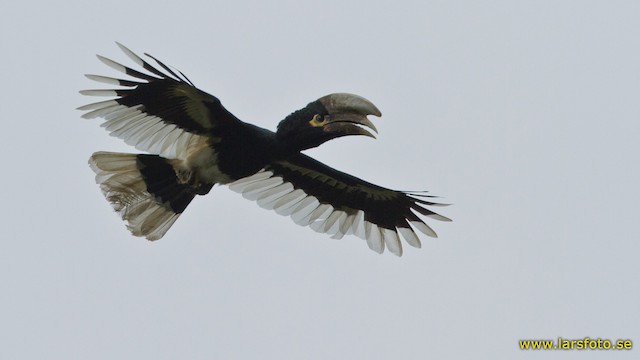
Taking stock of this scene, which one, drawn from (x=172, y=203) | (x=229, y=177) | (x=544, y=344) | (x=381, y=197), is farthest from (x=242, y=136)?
(x=544, y=344)

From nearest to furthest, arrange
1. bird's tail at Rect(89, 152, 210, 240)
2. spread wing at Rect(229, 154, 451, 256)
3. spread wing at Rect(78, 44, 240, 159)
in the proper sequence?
spread wing at Rect(78, 44, 240, 159)
bird's tail at Rect(89, 152, 210, 240)
spread wing at Rect(229, 154, 451, 256)

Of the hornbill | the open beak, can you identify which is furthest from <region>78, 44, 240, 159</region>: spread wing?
the open beak

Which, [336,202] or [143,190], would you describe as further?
[336,202]

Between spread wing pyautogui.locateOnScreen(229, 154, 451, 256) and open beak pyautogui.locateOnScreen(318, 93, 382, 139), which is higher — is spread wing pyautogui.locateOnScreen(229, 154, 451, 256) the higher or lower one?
the lower one

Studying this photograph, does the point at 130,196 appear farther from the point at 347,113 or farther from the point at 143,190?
the point at 347,113

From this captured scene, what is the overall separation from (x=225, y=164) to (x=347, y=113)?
45.1 inches

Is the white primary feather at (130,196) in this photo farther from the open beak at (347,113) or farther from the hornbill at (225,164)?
the open beak at (347,113)

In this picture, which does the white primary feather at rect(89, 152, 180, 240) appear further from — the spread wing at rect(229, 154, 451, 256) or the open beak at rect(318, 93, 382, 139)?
the open beak at rect(318, 93, 382, 139)

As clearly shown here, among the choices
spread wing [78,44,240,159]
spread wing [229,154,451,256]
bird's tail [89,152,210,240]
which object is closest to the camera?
spread wing [78,44,240,159]

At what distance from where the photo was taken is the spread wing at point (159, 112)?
33.3 ft

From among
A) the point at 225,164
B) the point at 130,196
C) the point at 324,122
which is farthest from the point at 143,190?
the point at 324,122

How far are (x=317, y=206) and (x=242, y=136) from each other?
1486mm

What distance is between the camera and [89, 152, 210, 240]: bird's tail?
36.7ft

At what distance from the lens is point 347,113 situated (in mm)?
10688
